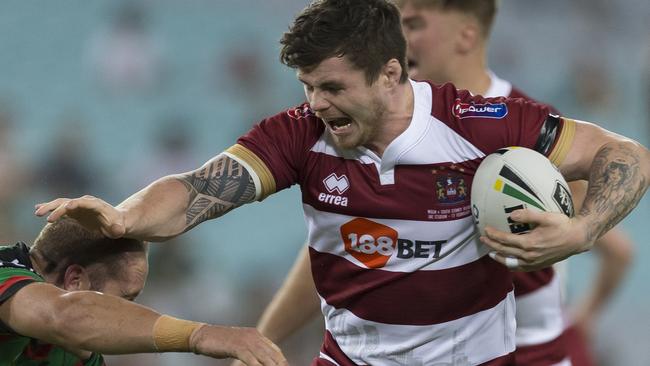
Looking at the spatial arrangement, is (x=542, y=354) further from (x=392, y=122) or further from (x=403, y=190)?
(x=392, y=122)

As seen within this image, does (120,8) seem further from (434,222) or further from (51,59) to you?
(434,222)

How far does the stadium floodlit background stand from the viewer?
10070 mm

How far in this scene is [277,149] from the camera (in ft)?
13.2

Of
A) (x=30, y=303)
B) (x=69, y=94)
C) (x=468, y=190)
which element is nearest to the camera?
(x=30, y=303)

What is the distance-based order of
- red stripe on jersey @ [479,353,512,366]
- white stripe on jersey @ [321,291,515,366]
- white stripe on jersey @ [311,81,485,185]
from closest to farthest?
white stripe on jersey @ [311,81,485,185]
white stripe on jersey @ [321,291,515,366]
red stripe on jersey @ [479,353,512,366]

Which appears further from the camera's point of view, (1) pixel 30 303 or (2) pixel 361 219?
(2) pixel 361 219

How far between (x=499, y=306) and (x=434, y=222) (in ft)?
1.57

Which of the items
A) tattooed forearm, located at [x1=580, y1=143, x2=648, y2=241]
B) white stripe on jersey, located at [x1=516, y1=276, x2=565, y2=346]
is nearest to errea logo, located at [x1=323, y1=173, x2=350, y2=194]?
tattooed forearm, located at [x1=580, y1=143, x2=648, y2=241]

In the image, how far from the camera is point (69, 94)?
40.5 ft

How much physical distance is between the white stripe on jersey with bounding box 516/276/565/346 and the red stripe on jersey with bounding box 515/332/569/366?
0.08 ft

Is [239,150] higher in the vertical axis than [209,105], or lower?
higher

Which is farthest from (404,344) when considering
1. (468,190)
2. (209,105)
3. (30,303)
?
(209,105)

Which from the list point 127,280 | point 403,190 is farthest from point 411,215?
point 127,280

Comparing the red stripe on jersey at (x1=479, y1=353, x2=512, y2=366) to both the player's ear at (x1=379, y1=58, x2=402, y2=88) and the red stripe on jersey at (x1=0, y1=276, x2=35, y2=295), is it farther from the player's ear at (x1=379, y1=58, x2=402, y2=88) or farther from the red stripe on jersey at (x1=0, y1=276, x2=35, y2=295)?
the red stripe on jersey at (x1=0, y1=276, x2=35, y2=295)
